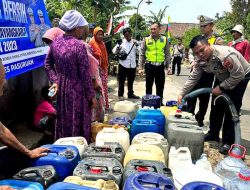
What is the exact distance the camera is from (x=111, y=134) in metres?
3.19

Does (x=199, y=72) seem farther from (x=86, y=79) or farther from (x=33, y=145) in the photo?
(x=33, y=145)

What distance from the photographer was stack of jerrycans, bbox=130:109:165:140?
350 centimetres

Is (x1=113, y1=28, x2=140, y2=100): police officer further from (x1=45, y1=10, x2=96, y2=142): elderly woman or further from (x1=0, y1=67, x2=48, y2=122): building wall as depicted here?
(x1=45, y1=10, x2=96, y2=142): elderly woman

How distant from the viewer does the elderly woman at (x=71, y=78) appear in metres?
3.31

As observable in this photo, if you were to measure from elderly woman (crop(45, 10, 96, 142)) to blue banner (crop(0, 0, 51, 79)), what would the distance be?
1.72 ft

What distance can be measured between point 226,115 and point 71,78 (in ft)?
7.44

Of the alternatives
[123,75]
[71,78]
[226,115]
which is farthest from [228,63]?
[123,75]

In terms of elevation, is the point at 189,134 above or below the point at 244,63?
below

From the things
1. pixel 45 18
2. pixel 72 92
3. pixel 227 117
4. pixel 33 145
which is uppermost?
pixel 45 18

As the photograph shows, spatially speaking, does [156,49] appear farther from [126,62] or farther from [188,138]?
[188,138]

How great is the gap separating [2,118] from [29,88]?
41.8 inches

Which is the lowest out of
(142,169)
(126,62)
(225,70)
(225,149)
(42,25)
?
(225,149)

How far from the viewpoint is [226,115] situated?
14.1 ft

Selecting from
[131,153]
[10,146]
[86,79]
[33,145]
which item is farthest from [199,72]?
[10,146]
